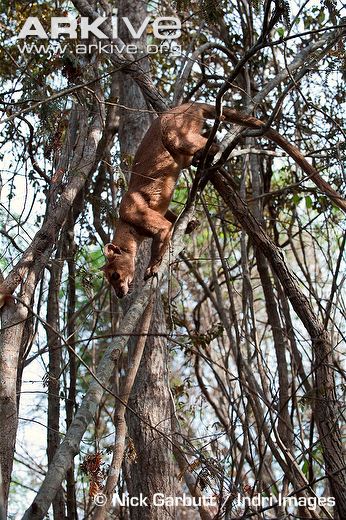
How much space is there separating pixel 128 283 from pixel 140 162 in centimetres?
123

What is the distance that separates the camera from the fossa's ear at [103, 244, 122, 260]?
6969 millimetres

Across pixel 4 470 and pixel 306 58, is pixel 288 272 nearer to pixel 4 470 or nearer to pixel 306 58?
pixel 306 58

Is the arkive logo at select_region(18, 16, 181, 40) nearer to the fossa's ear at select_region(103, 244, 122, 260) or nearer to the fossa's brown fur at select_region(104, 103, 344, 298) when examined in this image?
the fossa's brown fur at select_region(104, 103, 344, 298)

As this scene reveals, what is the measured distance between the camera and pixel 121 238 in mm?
7285

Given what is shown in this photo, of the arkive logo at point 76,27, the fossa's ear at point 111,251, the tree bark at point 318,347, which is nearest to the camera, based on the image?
the tree bark at point 318,347

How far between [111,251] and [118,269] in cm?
20

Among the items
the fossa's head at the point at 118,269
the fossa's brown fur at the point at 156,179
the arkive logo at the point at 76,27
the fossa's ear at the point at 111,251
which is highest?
the arkive logo at the point at 76,27

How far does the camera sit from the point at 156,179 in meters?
7.07

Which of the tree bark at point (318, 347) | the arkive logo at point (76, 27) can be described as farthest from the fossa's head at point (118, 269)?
the arkive logo at point (76, 27)

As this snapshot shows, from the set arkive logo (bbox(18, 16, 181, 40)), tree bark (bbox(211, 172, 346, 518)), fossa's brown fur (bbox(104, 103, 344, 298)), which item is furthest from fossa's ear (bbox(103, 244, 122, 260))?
→ arkive logo (bbox(18, 16, 181, 40))

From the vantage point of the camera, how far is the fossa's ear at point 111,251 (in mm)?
6969

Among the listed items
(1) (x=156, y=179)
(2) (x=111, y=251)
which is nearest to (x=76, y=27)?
(1) (x=156, y=179)

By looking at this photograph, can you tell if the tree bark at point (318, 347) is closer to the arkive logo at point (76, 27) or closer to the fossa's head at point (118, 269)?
the fossa's head at point (118, 269)

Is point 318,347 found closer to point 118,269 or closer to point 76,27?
point 118,269
